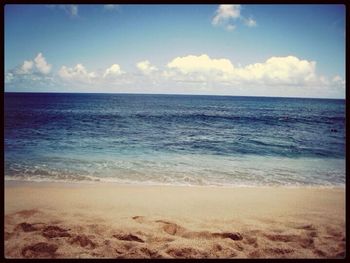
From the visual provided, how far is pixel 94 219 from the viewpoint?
422 cm

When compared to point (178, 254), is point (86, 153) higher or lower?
higher

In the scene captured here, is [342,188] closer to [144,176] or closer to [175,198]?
[175,198]

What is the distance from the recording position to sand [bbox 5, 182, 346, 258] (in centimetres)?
347

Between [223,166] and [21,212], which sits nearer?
[21,212]

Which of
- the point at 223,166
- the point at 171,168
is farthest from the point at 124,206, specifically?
the point at 223,166

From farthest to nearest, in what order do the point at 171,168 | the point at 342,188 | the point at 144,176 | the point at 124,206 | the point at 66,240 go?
the point at 171,168 → the point at 144,176 → the point at 342,188 → the point at 124,206 → the point at 66,240

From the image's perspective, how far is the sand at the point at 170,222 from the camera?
3469 millimetres

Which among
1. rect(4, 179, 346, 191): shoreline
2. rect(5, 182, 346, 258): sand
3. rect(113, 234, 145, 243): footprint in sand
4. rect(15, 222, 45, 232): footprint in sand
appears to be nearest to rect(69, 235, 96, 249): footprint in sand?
rect(5, 182, 346, 258): sand

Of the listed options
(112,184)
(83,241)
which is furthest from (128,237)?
(112,184)

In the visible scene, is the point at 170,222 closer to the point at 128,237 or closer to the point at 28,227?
the point at 128,237

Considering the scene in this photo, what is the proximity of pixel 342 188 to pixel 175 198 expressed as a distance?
383 centimetres

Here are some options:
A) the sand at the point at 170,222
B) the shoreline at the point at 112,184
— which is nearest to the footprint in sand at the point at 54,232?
the sand at the point at 170,222

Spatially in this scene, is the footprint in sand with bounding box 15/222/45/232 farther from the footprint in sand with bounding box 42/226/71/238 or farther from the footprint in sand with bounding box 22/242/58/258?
the footprint in sand with bounding box 22/242/58/258
